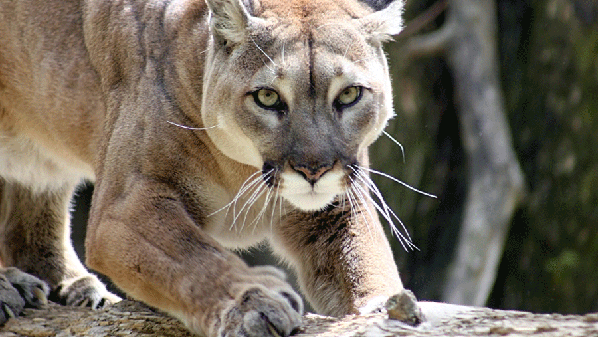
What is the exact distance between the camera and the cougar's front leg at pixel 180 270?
10.6 feet

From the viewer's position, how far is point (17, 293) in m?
4.15

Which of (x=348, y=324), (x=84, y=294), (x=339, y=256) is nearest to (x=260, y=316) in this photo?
(x=348, y=324)

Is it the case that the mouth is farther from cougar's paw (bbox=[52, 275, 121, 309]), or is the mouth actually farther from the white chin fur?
cougar's paw (bbox=[52, 275, 121, 309])

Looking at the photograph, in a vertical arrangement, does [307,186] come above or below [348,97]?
below

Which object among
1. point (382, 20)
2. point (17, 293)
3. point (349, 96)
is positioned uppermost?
point (382, 20)

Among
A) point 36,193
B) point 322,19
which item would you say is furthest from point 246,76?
point 36,193

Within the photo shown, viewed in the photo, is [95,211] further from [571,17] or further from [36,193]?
[571,17]

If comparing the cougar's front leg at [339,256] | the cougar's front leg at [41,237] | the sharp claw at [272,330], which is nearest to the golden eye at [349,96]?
the cougar's front leg at [339,256]

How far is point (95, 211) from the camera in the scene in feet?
12.8

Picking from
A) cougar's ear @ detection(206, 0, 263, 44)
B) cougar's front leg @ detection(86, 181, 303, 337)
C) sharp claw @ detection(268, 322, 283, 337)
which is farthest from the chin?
cougar's ear @ detection(206, 0, 263, 44)

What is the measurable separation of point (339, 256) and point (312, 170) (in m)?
0.87

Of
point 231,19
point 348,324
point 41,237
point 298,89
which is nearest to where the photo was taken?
point 348,324

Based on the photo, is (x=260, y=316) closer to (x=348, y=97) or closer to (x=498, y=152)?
(x=348, y=97)

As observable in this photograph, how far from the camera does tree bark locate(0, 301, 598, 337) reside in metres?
3.02
